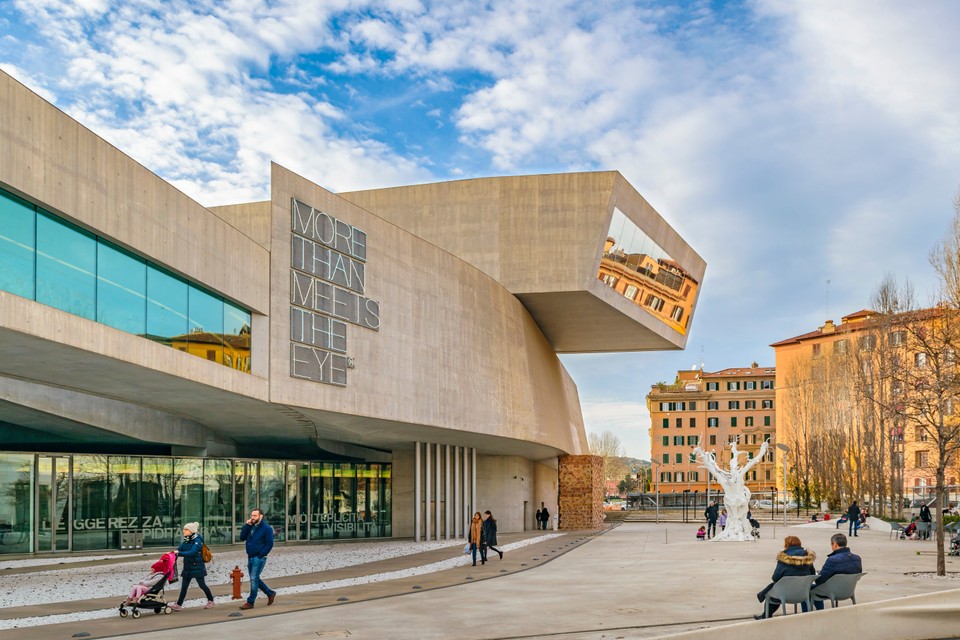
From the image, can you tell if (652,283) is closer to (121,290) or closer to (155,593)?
(121,290)

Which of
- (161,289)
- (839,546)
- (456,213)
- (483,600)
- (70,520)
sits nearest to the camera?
(839,546)

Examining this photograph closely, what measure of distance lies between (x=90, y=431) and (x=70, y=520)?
2565 millimetres

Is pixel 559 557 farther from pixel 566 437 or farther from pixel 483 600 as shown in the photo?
pixel 566 437

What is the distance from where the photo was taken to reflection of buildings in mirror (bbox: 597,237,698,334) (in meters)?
39.2

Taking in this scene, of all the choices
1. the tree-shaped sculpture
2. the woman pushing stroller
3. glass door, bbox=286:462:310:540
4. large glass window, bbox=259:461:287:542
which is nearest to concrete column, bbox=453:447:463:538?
glass door, bbox=286:462:310:540

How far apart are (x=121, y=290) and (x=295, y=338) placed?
6.95m

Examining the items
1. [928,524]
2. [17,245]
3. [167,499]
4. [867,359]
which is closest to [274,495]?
[167,499]

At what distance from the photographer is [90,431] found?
2817cm

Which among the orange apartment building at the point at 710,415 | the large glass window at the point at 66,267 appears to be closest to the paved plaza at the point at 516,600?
the large glass window at the point at 66,267

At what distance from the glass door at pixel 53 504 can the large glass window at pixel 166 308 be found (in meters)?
8.81

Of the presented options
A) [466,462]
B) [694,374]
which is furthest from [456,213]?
[694,374]

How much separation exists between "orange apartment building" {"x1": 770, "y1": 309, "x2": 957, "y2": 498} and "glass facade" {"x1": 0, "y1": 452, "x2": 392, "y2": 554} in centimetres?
2153

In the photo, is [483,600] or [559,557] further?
[559,557]

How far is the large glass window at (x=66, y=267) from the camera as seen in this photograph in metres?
16.8
